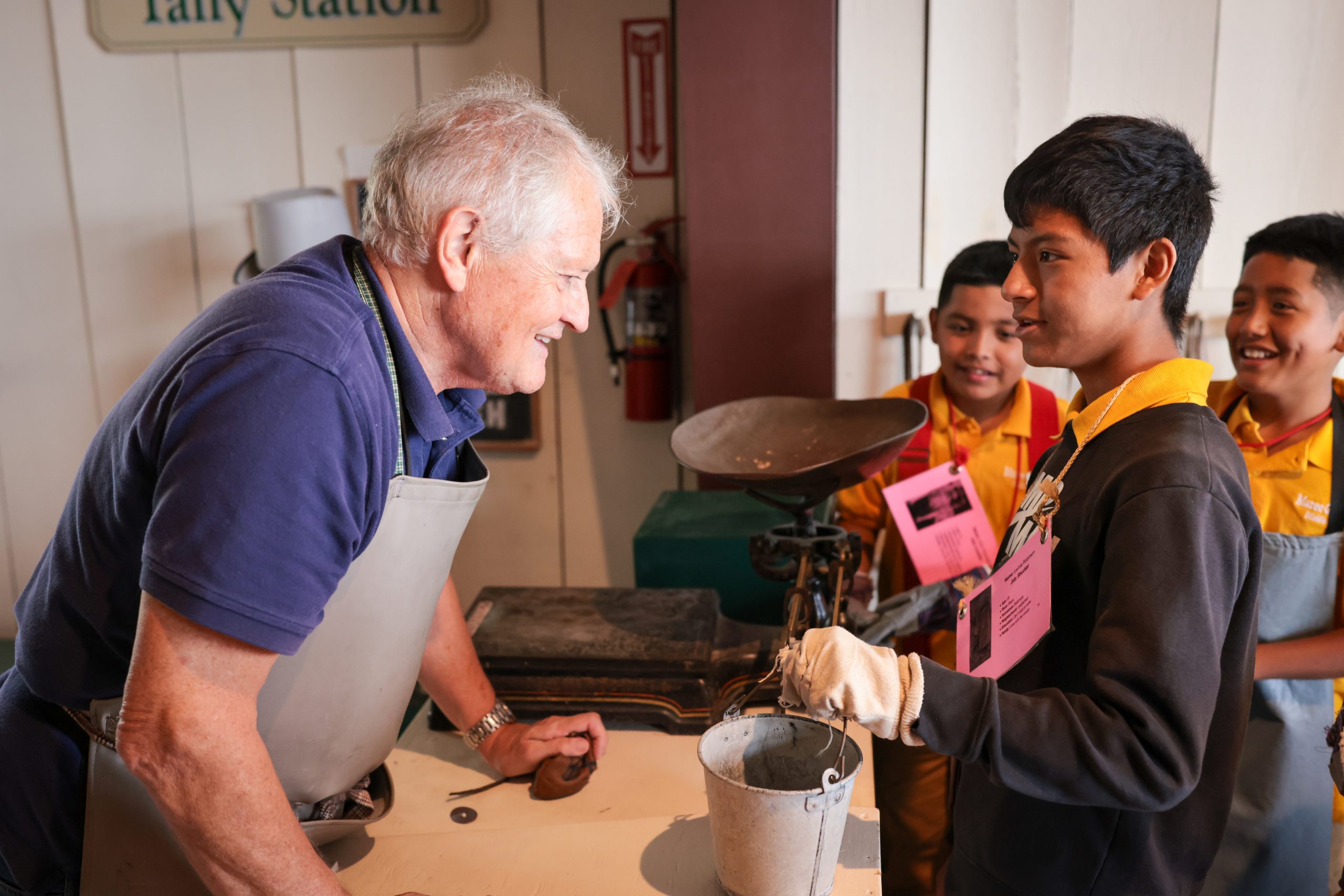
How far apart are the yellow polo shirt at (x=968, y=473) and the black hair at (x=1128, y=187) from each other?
88 cm

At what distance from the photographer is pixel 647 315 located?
2.71 m

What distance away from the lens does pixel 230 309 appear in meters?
0.90

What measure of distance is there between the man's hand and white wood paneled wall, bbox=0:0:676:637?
5.36 feet

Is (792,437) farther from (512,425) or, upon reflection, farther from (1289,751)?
(512,425)

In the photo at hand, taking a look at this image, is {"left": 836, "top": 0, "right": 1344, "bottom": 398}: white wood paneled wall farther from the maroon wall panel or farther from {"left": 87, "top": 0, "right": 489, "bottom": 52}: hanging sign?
{"left": 87, "top": 0, "right": 489, "bottom": 52}: hanging sign

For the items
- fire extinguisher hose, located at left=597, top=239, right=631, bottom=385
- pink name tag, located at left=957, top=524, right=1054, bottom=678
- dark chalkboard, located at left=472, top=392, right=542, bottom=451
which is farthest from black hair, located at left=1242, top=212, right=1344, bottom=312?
dark chalkboard, located at left=472, top=392, right=542, bottom=451

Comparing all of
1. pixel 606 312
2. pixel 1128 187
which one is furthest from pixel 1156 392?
pixel 606 312

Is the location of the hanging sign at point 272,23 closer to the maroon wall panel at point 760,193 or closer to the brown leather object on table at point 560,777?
the maroon wall panel at point 760,193

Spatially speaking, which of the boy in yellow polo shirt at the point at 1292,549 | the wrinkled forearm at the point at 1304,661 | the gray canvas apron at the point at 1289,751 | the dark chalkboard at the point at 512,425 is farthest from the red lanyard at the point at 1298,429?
the dark chalkboard at the point at 512,425

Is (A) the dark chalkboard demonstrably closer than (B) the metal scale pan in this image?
No

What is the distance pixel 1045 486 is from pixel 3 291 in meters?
3.13

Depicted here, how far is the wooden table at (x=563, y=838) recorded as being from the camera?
1.07 metres

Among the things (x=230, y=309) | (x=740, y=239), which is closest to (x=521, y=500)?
(x=740, y=239)

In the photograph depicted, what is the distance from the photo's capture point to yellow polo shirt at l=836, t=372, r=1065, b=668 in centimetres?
192
